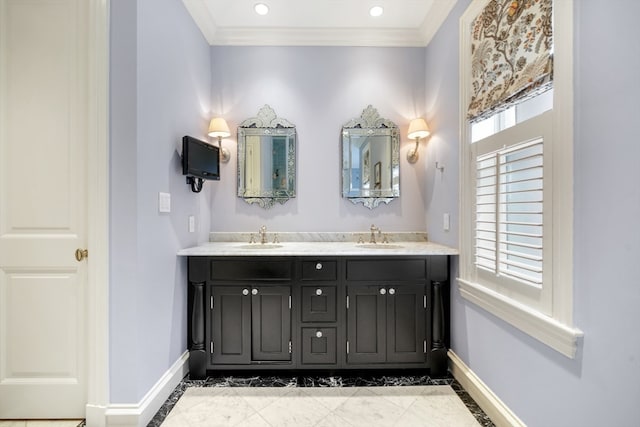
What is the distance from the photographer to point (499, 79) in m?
1.65

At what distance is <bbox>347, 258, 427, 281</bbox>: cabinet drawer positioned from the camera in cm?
218

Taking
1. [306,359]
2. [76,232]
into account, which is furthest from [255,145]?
[306,359]

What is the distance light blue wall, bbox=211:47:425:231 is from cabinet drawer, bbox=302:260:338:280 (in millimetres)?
670

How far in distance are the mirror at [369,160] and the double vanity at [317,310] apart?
0.79m

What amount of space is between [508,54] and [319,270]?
5.72ft

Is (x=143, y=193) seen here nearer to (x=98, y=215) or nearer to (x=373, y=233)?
(x=98, y=215)

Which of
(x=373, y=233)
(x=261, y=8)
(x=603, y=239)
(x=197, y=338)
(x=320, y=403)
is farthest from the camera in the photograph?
(x=373, y=233)

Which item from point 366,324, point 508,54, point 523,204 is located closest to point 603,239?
point 523,204

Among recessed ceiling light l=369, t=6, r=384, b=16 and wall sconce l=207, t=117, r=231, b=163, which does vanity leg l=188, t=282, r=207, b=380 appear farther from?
recessed ceiling light l=369, t=6, r=384, b=16

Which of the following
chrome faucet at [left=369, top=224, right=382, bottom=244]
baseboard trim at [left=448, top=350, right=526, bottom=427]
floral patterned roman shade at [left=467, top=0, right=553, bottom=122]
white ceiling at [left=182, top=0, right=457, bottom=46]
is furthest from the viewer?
chrome faucet at [left=369, top=224, right=382, bottom=244]

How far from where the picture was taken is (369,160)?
2818 mm

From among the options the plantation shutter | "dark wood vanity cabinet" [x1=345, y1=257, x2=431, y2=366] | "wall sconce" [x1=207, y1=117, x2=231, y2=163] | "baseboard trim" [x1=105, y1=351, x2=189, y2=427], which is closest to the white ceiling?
"wall sconce" [x1=207, y1=117, x2=231, y2=163]

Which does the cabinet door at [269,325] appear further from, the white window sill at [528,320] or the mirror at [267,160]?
the white window sill at [528,320]

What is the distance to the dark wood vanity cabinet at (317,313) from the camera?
7.08 feet
